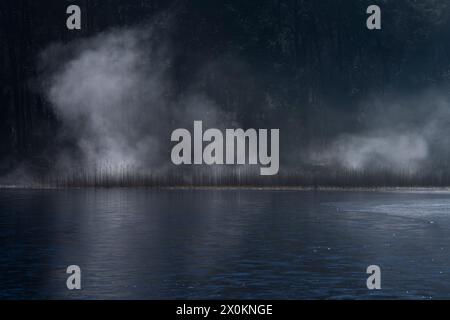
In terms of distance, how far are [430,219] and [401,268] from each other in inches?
2887

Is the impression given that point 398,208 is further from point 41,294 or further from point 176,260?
point 41,294

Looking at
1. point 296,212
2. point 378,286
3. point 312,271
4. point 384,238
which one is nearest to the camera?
point 378,286

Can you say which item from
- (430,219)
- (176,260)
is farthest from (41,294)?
(430,219)

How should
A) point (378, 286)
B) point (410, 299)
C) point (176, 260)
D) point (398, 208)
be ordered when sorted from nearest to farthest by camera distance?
point (410, 299)
point (378, 286)
point (176, 260)
point (398, 208)

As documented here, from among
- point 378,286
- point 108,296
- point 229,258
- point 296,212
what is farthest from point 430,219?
point 108,296

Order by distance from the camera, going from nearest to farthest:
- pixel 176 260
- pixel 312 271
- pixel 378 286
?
pixel 378 286 → pixel 312 271 → pixel 176 260

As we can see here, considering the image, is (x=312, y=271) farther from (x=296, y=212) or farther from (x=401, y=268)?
(x=296, y=212)

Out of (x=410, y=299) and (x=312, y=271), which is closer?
(x=410, y=299)

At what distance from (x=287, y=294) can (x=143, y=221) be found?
3258 inches

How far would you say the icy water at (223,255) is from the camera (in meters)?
70.6

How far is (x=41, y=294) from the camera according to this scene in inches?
2694

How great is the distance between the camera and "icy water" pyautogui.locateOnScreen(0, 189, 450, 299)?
70644mm

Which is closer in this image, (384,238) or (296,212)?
(384,238)

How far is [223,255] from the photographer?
95.0 m
